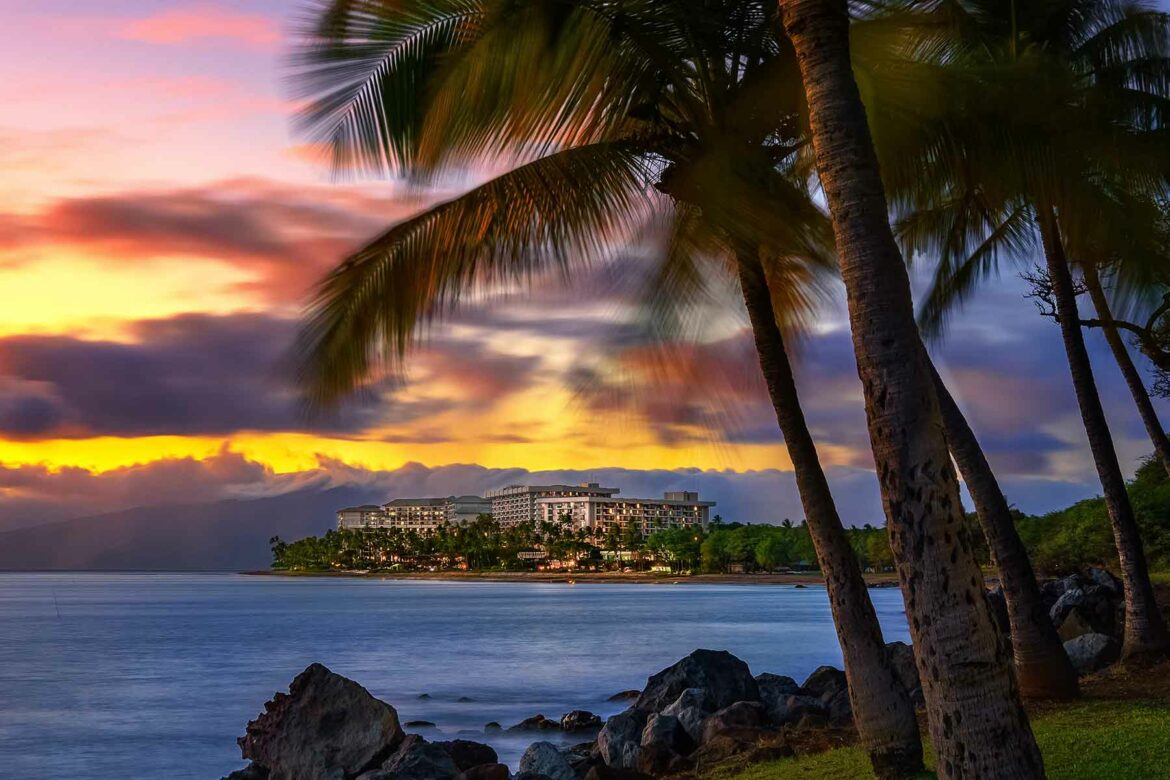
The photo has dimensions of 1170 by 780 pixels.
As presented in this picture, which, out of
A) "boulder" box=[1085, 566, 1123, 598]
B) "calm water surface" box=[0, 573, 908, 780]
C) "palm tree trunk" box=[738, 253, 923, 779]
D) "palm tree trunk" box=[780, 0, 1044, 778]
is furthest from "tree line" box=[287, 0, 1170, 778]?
"boulder" box=[1085, 566, 1123, 598]

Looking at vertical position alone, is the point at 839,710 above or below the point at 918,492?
below

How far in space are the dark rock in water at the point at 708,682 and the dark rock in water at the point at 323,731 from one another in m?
5.43

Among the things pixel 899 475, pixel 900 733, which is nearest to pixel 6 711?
pixel 900 733

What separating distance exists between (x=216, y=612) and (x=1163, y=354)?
102376mm

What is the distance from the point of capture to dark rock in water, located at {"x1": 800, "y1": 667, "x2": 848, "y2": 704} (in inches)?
788

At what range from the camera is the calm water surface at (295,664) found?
2841 cm

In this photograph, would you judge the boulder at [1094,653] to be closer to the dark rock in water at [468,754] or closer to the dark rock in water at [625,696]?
the dark rock in water at [468,754]

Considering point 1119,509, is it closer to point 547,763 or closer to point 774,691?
point 774,691

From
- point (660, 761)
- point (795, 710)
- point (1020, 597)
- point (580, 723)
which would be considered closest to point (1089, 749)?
point (1020, 597)

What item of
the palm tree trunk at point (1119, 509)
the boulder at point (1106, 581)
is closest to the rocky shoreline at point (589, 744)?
the palm tree trunk at point (1119, 509)

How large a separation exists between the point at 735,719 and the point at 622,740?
173 centimetres

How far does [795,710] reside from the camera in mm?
17969

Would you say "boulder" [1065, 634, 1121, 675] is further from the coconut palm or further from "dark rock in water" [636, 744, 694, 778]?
"dark rock in water" [636, 744, 694, 778]

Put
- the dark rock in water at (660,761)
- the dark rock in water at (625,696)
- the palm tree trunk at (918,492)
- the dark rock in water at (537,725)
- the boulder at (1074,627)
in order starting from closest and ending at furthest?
the palm tree trunk at (918,492)
the dark rock in water at (660,761)
the boulder at (1074,627)
the dark rock in water at (537,725)
the dark rock in water at (625,696)
